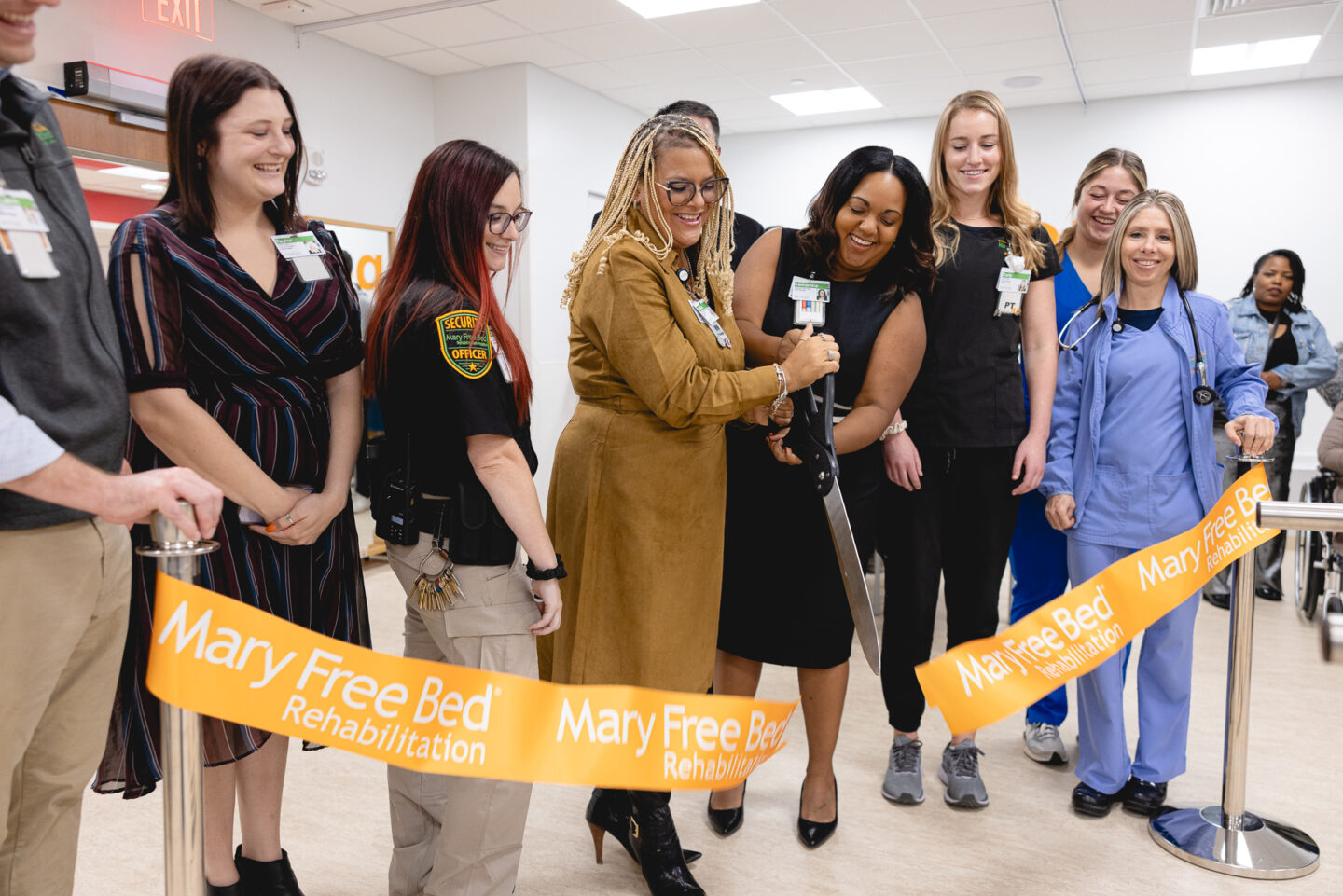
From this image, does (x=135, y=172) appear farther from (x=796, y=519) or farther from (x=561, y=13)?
(x=796, y=519)

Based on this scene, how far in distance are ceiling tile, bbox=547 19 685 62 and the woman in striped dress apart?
433 centimetres

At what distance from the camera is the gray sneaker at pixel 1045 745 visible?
280 cm

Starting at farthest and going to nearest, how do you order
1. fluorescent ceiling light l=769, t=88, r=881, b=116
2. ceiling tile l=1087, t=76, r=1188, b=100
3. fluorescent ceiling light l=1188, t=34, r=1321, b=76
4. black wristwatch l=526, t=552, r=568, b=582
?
fluorescent ceiling light l=769, t=88, r=881, b=116
ceiling tile l=1087, t=76, r=1188, b=100
fluorescent ceiling light l=1188, t=34, r=1321, b=76
black wristwatch l=526, t=552, r=568, b=582

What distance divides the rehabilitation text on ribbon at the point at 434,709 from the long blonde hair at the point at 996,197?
148 cm

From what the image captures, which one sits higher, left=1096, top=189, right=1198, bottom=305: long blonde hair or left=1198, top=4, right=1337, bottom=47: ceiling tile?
left=1198, top=4, right=1337, bottom=47: ceiling tile

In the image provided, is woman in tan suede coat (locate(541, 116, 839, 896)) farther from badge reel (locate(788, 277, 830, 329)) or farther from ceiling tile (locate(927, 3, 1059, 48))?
ceiling tile (locate(927, 3, 1059, 48))

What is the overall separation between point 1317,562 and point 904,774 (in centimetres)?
274

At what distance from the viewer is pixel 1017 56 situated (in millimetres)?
6199

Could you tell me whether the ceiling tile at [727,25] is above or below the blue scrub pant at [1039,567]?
above

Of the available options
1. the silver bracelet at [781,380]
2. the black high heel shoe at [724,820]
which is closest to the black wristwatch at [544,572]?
the silver bracelet at [781,380]

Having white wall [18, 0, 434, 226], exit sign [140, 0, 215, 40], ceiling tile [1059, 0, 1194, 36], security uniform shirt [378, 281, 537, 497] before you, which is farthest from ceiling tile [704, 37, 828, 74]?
security uniform shirt [378, 281, 537, 497]

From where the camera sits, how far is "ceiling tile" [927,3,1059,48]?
535cm

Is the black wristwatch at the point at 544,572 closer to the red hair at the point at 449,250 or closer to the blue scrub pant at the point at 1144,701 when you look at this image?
the red hair at the point at 449,250

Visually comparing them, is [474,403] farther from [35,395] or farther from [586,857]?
[586,857]
